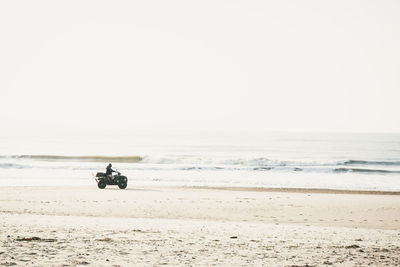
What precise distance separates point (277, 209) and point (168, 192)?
7707 mm

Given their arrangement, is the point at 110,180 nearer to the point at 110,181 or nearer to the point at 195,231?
the point at 110,181

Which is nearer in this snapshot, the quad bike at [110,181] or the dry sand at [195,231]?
the dry sand at [195,231]

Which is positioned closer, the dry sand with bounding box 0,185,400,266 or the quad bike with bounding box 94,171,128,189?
the dry sand with bounding box 0,185,400,266

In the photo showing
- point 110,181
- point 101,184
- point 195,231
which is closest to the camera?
point 195,231

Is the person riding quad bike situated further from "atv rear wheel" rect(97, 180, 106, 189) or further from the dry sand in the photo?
the dry sand

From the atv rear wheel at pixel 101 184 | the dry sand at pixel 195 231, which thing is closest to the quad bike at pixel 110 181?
the atv rear wheel at pixel 101 184

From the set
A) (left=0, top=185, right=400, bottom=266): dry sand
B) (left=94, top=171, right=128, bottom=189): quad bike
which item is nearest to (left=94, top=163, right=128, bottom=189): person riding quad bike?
(left=94, top=171, right=128, bottom=189): quad bike

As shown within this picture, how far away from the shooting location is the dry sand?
30.3 feet

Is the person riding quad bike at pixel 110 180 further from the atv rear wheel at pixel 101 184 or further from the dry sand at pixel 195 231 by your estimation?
the dry sand at pixel 195 231

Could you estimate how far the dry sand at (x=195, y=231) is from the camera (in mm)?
9227

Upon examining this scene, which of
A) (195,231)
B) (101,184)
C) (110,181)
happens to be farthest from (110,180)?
(195,231)

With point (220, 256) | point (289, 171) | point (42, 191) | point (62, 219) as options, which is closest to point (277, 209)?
point (62, 219)

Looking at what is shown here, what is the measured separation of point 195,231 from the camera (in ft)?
41.8

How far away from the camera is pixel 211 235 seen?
12.1 metres
